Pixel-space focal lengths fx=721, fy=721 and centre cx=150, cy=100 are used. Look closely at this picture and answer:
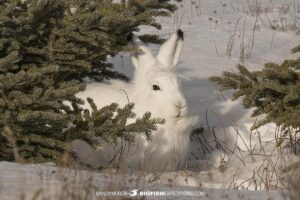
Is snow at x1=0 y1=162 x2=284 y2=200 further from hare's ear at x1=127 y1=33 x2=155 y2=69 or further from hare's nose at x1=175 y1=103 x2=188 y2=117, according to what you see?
hare's ear at x1=127 y1=33 x2=155 y2=69

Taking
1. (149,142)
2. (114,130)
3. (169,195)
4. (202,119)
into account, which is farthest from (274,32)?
(169,195)

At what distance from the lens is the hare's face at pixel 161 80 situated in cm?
611

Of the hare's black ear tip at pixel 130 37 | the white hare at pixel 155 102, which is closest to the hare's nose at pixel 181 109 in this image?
the white hare at pixel 155 102

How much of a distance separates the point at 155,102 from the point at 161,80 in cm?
21

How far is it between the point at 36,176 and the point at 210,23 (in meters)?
8.56

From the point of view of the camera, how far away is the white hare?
6.08 metres

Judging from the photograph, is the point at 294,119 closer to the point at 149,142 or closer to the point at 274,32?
the point at 149,142

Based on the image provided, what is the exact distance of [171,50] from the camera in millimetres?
6750

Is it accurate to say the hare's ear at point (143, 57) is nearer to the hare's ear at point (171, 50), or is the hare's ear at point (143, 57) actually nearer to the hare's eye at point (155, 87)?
the hare's ear at point (171, 50)

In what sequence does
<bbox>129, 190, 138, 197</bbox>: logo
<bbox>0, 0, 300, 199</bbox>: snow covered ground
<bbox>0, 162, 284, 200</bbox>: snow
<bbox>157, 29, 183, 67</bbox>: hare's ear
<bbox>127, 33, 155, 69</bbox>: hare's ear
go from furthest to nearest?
1. <bbox>157, 29, 183, 67</bbox>: hare's ear
2. <bbox>127, 33, 155, 69</bbox>: hare's ear
3. <bbox>0, 0, 300, 199</bbox>: snow covered ground
4. <bbox>129, 190, 138, 197</bbox>: logo
5. <bbox>0, 162, 284, 200</bbox>: snow

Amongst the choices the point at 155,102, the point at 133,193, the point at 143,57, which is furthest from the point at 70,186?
the point at 143,57

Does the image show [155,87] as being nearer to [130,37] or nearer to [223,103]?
[130,37]

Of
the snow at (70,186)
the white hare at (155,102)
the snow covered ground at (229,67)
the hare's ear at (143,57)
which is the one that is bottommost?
the snow covered ground at (229,67)

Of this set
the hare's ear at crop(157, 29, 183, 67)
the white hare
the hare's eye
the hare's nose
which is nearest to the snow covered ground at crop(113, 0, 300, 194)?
the white hare
